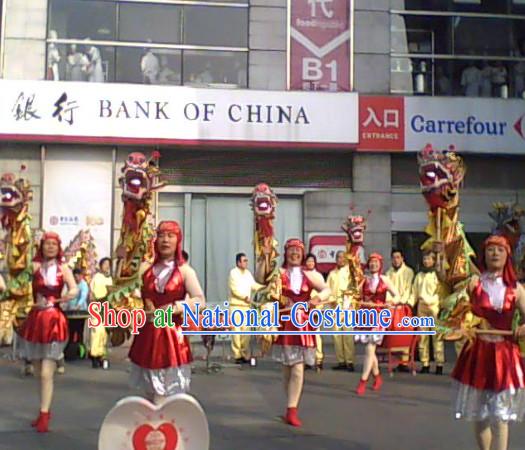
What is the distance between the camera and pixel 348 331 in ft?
34.8

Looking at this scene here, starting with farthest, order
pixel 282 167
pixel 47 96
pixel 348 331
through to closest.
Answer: pixel 282 167 → pixel 47 96 → pixel 348 331

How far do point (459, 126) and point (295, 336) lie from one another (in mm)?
9837

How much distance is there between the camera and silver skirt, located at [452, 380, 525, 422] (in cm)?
546

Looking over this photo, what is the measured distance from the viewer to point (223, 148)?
15.5 m

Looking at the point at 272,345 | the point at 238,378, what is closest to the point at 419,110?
the point at 238,378

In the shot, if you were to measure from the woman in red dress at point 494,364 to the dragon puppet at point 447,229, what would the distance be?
34cm

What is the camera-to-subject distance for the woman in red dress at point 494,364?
18.0ft

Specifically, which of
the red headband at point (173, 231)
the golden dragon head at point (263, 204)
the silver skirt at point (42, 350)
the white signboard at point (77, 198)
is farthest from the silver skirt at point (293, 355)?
the white signboard at point (77, 198)

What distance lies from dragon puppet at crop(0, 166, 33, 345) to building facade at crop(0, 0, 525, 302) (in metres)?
7.62

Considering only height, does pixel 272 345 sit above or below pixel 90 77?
below

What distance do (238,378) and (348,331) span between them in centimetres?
171

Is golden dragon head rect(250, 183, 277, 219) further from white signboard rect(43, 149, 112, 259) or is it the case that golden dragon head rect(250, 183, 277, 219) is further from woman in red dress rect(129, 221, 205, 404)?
white signboard rect(43, 149, 112, 259)

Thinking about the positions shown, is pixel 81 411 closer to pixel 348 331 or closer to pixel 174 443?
pixel 174 443

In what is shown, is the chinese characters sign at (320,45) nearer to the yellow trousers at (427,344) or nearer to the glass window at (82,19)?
the glass window at (82,19)
